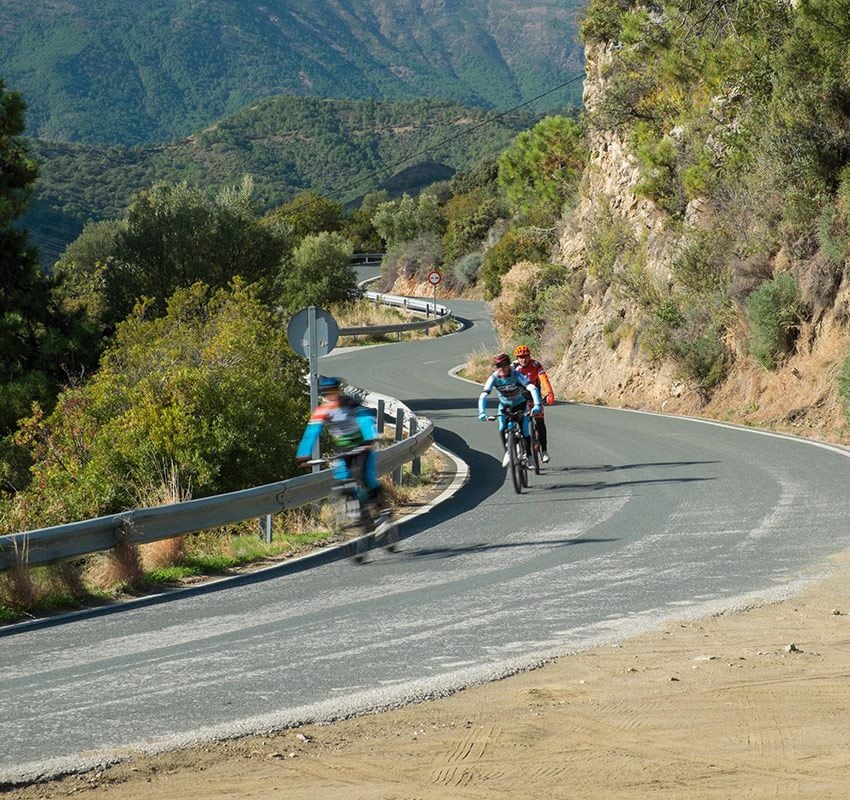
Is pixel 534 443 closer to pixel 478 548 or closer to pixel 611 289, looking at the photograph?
pixel 478 548

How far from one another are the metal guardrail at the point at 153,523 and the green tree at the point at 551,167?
98.7 feet

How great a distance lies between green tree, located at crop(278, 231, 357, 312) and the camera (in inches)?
2509

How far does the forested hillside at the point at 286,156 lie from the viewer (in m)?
127

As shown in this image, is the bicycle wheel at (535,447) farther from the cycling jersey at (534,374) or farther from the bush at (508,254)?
the bush at (508,254)

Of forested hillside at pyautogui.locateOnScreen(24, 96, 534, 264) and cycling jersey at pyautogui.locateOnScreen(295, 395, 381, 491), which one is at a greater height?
forested hillside at pyautogui.locateOnScreen(24, 96, 534, 264)

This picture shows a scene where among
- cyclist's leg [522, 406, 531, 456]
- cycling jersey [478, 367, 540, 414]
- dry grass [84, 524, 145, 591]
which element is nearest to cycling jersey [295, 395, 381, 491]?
dry grass [84, 524, 145, 591]

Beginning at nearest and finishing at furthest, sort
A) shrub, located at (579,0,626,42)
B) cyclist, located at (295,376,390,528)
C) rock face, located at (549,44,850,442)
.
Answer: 1. cyclist, located at (295,376,390,528)
2. rock face, located at (549,44,850,442)
3. shrub, located at (579,0,626,42)

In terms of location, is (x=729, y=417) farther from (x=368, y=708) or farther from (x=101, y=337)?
(x=368, y=708)

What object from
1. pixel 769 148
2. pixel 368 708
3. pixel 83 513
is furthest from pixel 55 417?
pixel 769 148

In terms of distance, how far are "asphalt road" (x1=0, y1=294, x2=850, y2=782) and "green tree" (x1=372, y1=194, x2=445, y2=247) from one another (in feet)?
263

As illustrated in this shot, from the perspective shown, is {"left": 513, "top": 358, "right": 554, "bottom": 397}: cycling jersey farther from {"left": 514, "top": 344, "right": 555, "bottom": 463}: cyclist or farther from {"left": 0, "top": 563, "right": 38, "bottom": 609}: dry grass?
{"left": 0, "top": 563, "right": 38, "bottom": 609}: dry grass

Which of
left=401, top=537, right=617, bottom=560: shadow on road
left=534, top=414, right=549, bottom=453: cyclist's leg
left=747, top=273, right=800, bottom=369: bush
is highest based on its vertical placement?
left=747, top=273, right=800, bottom=369: bush

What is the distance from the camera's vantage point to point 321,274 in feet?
214

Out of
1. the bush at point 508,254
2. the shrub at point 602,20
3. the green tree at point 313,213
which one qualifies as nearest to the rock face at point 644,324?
the shrub at point 602,20
